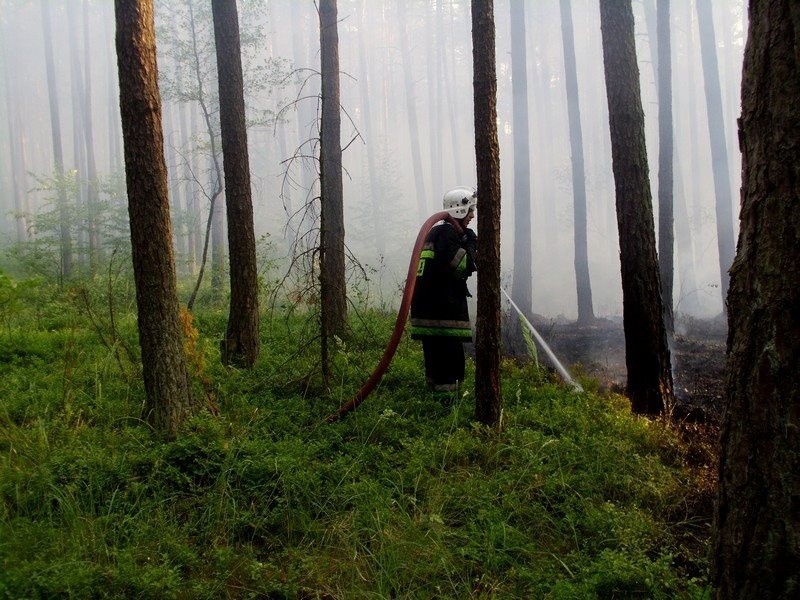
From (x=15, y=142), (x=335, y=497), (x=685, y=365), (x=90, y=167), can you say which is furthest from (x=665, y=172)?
(x=15, y=142)

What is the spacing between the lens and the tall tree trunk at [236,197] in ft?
20.4

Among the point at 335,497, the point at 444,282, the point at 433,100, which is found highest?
the point at 433,100

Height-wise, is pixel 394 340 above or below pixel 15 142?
below

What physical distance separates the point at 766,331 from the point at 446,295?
3.97m

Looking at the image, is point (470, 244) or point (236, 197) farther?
point (236, 197)

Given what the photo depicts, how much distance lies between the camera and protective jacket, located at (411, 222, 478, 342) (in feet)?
17.8

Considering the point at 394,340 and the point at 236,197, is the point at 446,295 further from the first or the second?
the point at 236,197

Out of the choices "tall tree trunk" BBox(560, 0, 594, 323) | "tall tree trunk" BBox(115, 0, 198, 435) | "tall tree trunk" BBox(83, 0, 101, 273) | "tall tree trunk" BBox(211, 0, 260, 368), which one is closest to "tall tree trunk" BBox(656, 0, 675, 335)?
"tall tree trunk" BBox(560, 0, 594, 323)

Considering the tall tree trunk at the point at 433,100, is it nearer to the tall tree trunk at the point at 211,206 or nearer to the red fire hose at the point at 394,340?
the tall tree trunk at the point at 211,206

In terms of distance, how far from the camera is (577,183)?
59.4ft

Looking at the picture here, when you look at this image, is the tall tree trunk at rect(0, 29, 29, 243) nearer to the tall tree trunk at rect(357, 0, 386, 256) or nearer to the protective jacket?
the tall tree trunk at rect(357, 0, 386, 256)

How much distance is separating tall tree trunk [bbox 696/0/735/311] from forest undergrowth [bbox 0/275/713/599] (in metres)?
16.9

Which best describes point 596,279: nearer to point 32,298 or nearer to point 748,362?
point 32,298

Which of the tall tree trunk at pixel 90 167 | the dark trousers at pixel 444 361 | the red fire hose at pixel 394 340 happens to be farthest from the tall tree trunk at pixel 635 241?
the tall tree trunk at pixel 90 167
